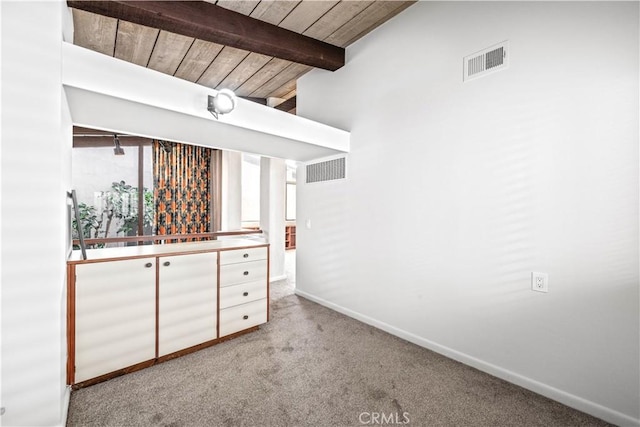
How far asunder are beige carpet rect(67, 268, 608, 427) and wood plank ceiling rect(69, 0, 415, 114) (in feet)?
8.58

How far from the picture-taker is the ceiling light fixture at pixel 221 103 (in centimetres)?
199

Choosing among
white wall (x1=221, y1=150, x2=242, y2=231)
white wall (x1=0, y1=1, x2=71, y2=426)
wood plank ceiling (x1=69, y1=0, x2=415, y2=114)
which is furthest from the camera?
white wall (x1=221, y1=150, x2=242, y2=231)

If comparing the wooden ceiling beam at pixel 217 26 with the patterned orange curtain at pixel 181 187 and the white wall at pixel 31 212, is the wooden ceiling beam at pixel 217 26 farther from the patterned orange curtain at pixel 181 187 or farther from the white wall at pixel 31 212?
the patterned orange curtain at pixel 181 187

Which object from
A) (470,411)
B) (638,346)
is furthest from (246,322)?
(638,346)

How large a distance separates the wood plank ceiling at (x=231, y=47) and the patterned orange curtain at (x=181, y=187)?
1.84m

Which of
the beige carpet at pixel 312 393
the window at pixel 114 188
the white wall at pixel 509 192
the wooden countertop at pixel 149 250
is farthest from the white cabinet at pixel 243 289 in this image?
the window at pixel 114 188

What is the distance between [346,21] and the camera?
2752 millimetres

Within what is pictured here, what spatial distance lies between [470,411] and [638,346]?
93 cm

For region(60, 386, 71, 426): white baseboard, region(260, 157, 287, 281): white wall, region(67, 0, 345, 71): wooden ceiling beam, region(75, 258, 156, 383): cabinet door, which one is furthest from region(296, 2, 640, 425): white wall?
region(60, 386, 71, 426): white baseboard

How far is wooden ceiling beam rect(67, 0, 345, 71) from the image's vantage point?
2092 millimetres

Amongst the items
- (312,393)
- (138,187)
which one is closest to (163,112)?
(312,393)

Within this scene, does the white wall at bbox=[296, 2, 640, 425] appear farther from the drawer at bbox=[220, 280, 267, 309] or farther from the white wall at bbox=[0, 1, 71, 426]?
the white wall at bbox=[0, 1, 71, 426]

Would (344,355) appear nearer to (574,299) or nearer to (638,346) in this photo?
(574,299)

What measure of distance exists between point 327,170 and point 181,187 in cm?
318
